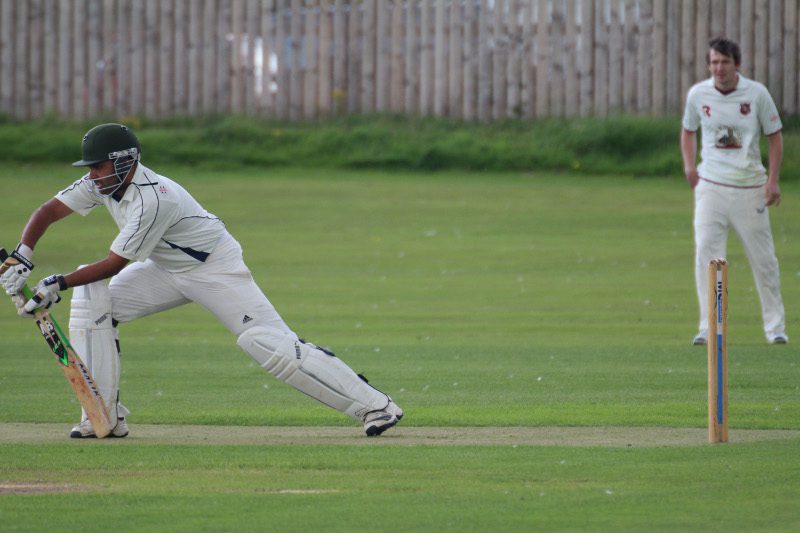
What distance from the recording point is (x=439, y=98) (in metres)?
21.4

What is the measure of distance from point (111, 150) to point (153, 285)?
0.80m

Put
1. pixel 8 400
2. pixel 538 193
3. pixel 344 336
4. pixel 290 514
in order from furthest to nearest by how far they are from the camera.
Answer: pixel 538 193
pixel 344 336
pixel 8 400
pixel 290 514

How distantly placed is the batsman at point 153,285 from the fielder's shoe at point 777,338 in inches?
178

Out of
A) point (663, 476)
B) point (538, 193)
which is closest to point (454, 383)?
point (663, 476)

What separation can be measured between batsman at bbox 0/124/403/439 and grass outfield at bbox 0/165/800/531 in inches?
10.7

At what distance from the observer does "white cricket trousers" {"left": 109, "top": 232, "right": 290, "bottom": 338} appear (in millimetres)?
8039

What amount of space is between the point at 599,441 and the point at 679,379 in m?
2.45

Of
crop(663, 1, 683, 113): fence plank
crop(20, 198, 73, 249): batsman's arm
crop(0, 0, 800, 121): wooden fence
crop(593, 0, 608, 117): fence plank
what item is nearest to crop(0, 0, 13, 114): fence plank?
crop(0, 0, 800, 121): wooden fence

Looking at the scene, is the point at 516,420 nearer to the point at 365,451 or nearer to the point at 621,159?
the point at 365,451

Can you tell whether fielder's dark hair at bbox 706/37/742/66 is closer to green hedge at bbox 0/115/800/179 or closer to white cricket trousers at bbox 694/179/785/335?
white cricket trousers at bbox 694/179/785/335

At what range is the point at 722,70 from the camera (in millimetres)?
11320

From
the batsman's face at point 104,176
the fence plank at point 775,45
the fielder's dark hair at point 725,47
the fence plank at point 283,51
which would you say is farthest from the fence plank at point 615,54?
the batsman's face at point 104,176

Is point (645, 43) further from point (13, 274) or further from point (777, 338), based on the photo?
point (13, 274)

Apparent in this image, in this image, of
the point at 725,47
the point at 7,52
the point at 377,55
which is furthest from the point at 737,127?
the point at 7,52
